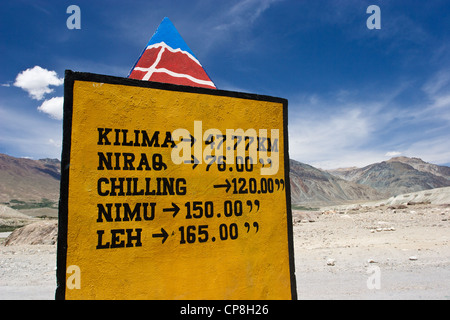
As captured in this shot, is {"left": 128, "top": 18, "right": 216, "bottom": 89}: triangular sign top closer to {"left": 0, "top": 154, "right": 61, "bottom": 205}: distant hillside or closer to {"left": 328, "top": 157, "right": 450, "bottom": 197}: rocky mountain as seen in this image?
{"left": 0, "top": 154, "right": 61, "bottom": 205}: distant hillside

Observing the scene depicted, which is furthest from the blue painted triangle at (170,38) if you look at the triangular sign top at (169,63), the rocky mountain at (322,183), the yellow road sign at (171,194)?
the rocky mountain at (322,183)

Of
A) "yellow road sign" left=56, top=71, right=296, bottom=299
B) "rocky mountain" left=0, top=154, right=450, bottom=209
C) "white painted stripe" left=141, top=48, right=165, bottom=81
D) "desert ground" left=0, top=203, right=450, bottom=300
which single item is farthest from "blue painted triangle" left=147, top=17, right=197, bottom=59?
"rocky mountain" left=0, top=154, right=450, bottom=209

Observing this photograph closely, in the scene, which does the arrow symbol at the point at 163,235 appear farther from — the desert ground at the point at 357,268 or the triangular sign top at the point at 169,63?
the desert ground at the point at 357,268

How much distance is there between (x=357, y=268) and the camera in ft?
26.2

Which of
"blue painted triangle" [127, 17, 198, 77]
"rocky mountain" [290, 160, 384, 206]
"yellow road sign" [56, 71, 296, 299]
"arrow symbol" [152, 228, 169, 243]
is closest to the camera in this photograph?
"yellow road sign" [56, 71, 296, 299]

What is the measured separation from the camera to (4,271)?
30.3ft

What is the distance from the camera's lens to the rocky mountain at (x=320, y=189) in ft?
299

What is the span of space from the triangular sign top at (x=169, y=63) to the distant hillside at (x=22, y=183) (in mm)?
119875

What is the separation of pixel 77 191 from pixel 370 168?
16058 centimetres

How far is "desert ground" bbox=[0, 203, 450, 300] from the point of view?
20.1 ft

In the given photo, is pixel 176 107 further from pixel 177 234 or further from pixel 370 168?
pixel 370 168

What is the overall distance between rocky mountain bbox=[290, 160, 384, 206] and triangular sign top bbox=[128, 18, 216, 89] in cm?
8525

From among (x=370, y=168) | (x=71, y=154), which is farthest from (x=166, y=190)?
(x=370, y=168)

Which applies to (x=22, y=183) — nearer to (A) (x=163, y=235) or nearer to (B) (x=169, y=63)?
(B) (x=169, y=63)
